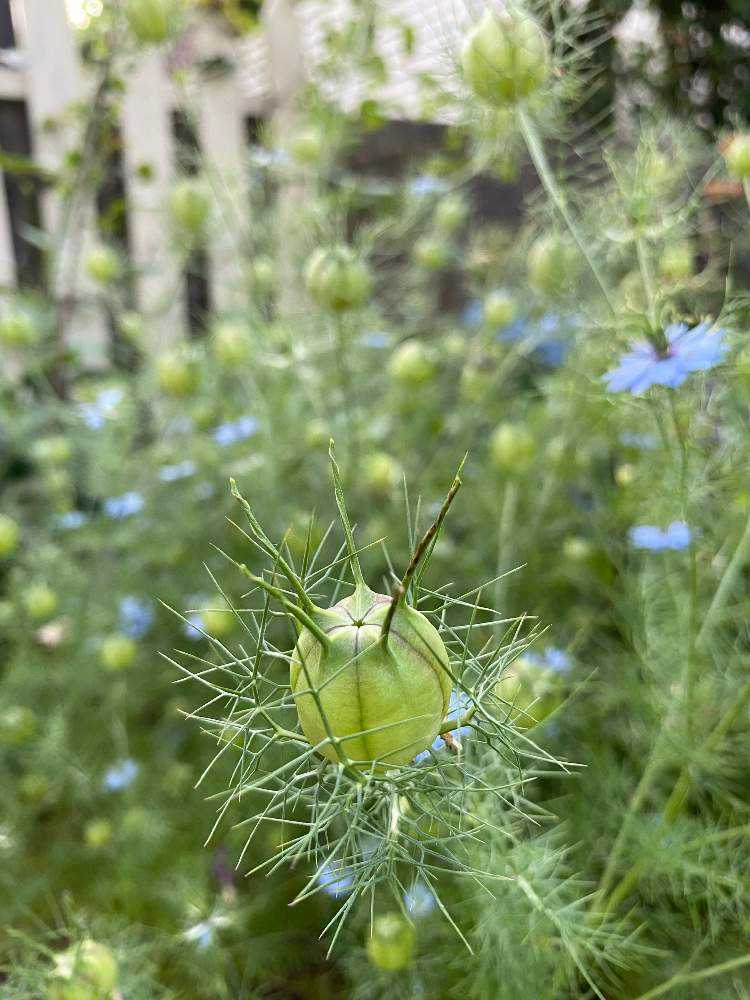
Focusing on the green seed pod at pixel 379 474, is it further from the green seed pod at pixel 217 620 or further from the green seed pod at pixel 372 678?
the green seed pod at pixel 372 678

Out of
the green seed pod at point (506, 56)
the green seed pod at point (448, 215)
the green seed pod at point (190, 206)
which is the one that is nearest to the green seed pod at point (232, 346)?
the green seed pod at point (190, 206)

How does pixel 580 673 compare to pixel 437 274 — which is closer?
pixel 580 673

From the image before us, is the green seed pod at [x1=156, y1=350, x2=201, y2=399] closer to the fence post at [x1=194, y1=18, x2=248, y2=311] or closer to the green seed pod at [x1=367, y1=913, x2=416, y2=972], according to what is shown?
the fence post at [x1=194, y1=18, x2=248, y2=311]

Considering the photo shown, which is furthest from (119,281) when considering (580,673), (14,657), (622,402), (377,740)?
(377,740)

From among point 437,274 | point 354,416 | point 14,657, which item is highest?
point 354,416

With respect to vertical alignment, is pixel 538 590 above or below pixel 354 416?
below

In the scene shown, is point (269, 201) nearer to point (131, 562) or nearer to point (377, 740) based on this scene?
point (131, 562)

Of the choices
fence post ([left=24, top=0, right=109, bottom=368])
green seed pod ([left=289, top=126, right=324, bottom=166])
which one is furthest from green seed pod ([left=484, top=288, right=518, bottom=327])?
fence post ([left=24, top=0, right=109, bottom=368])
